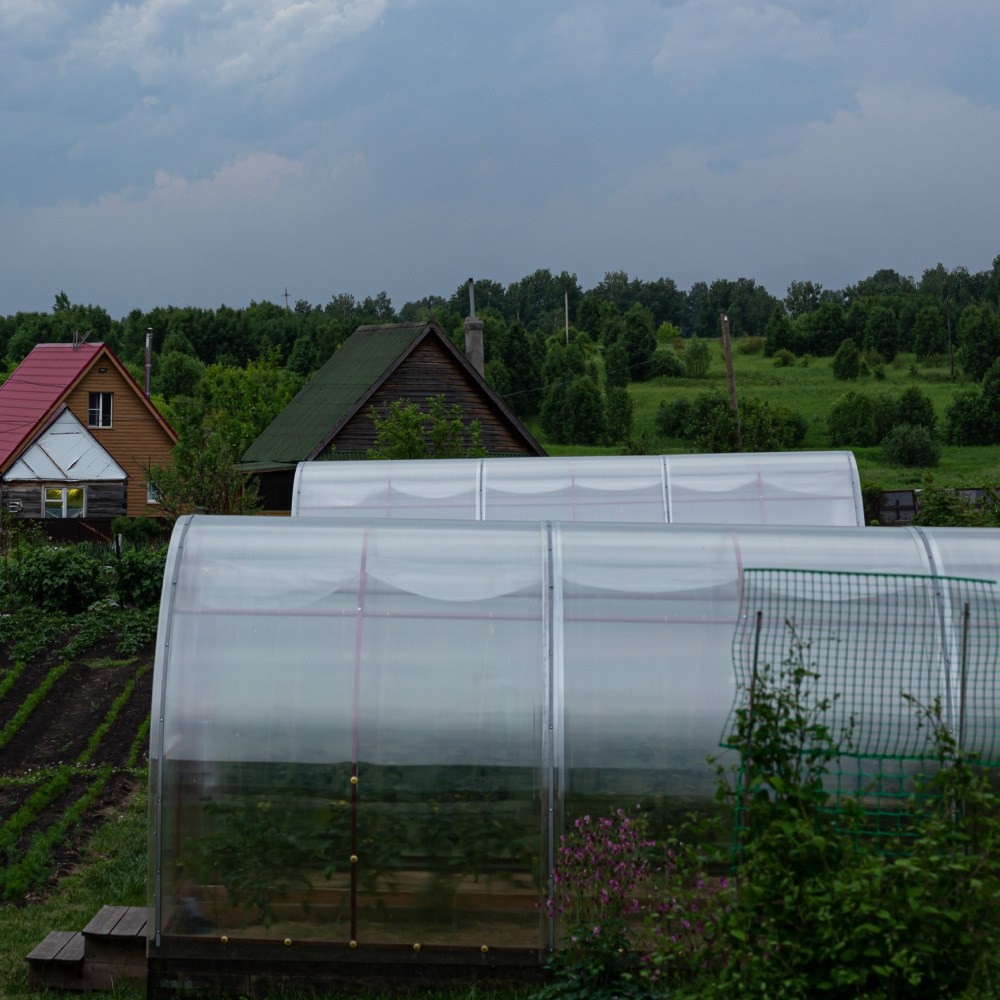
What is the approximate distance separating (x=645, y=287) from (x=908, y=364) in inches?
2144

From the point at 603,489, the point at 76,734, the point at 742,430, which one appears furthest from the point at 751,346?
the point at 76,734

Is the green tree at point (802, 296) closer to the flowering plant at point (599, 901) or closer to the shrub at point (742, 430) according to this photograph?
the shrub at point (742, 430)

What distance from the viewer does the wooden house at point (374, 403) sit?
111 ft

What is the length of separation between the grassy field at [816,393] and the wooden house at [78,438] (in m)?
20.4

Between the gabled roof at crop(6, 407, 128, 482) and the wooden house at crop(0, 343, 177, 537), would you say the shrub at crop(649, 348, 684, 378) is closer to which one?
the wooden house at crop(0, 343, 177, 537)

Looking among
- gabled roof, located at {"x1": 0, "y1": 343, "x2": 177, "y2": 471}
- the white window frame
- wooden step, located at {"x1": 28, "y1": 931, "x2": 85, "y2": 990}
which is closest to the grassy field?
gabled roof, located at {"x1": 0, "y1": 343, "x2": 177, "y2": 471}

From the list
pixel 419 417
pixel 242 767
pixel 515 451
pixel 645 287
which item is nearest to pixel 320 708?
pixel 242 767

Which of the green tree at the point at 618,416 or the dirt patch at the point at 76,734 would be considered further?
the green tree at the point at 618,416

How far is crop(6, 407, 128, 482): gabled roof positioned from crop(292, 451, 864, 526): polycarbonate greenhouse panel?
89.9 feet

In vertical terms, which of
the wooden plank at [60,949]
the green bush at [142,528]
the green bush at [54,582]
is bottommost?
the wooden plank at [60,949]

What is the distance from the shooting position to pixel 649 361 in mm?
74062

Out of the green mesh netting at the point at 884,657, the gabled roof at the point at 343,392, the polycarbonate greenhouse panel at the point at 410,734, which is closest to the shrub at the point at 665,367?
the gabled roof at the point at 343,392

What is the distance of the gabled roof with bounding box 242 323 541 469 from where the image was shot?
34.5m

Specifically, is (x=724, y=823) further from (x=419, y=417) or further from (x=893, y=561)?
(x=419, y=417)
